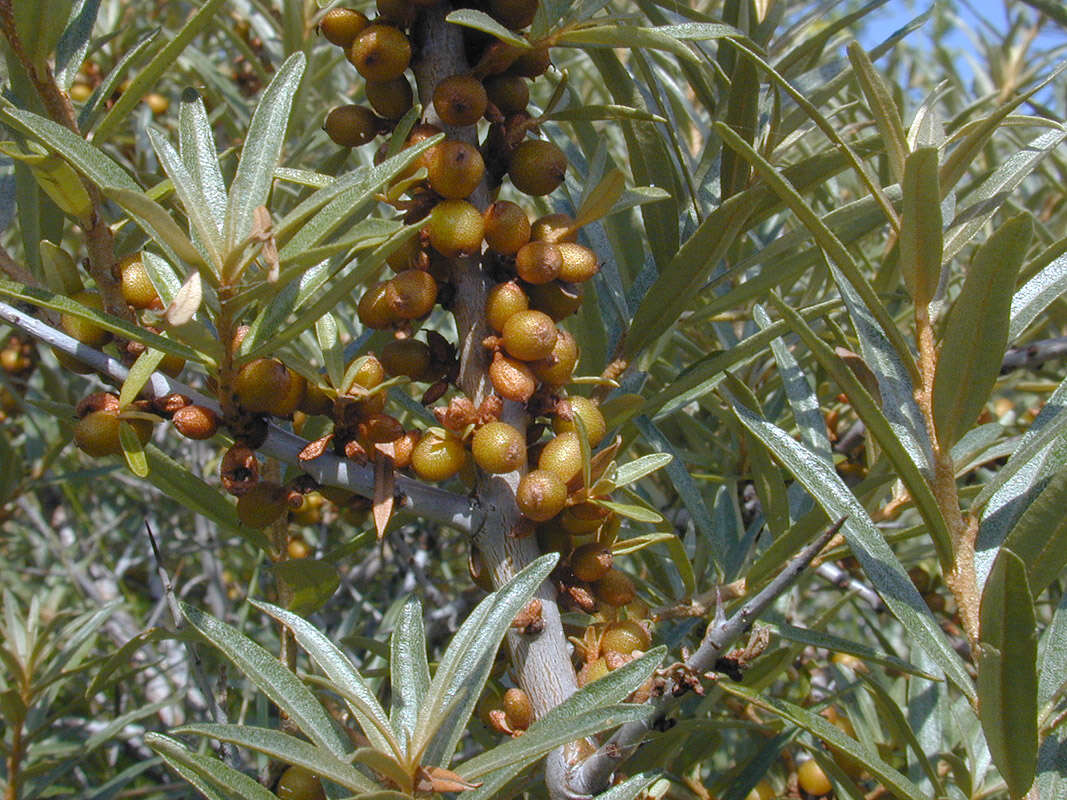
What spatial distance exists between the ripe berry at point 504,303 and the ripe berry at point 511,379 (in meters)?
0.03

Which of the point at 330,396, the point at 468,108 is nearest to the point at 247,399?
the point at 330,396

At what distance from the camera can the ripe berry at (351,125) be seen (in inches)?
33.9

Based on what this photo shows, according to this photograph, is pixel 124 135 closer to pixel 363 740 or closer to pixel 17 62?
pixel 17 62

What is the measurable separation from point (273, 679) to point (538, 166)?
489 millimetres

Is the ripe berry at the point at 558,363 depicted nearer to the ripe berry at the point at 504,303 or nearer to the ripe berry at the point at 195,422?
the ripe berry at the point at 504,303

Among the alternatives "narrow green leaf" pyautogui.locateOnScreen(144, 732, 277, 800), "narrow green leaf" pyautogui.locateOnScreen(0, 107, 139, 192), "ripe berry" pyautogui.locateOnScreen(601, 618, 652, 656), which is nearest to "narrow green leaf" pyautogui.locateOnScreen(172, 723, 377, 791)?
"narrow green leaf" pyautogui.locateOnScreen(144, 732, 277, 800)

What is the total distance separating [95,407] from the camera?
2.60ft

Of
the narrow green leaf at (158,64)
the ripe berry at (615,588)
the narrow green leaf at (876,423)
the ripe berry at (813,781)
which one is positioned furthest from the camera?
the ripe berry at (813,781)

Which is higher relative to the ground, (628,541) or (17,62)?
(17,62)

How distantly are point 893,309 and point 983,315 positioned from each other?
2.94ft

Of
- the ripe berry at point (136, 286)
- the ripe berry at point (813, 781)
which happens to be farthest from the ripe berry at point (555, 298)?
the ripe berry at point (813, 781)

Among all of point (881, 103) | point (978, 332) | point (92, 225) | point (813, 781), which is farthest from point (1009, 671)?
point (92, 225)

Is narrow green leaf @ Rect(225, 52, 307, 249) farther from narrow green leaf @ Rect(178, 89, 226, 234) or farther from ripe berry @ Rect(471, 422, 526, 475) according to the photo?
ripe berry @ Rect(471, 422, 526, 475)

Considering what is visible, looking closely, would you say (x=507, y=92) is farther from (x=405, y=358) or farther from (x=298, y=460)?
(x=298, y=460)
